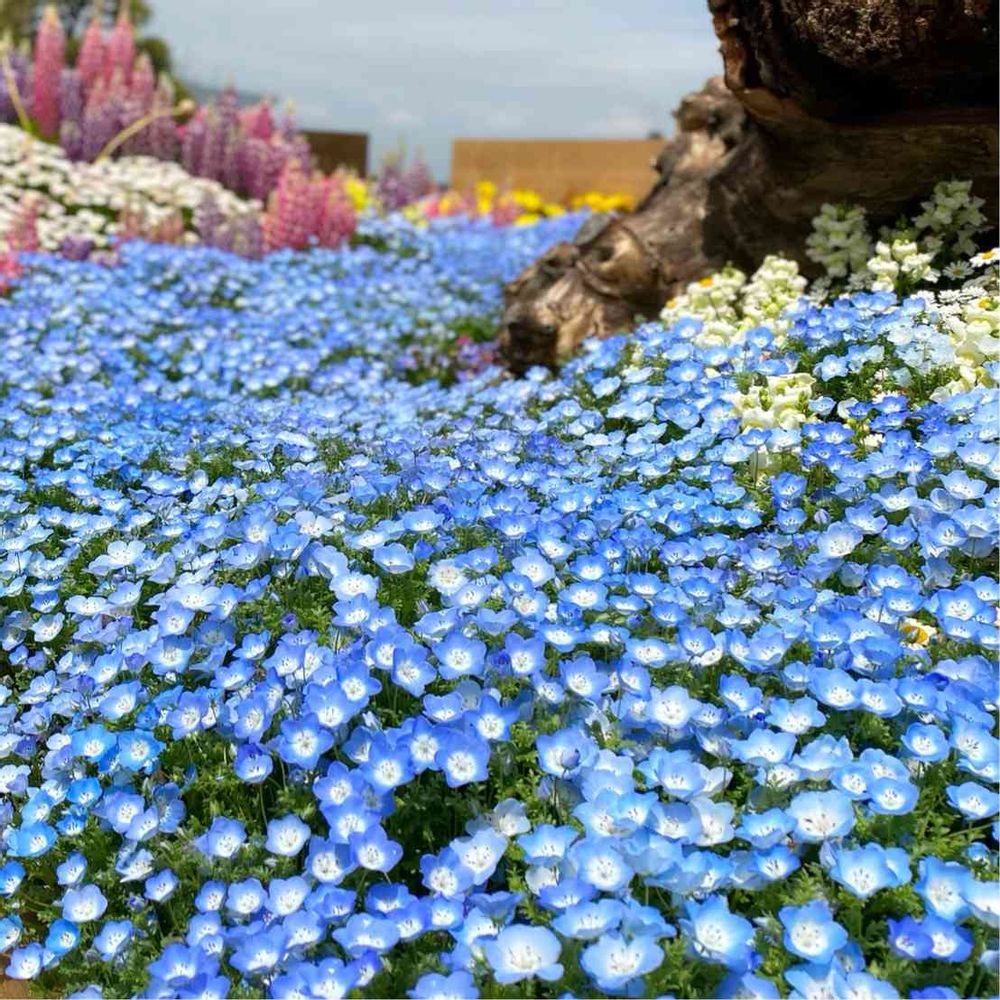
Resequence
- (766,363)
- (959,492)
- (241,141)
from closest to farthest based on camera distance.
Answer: (959,492) → (766,363) → (241,141)

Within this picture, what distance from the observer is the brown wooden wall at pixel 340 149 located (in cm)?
1591

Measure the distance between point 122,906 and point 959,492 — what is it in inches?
79.8

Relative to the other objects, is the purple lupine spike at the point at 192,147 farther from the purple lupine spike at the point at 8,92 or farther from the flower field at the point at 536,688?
the flower field at the point at 536,688

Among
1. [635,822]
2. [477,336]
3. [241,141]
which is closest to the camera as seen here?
[635,822]

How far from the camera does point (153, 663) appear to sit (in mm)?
2371

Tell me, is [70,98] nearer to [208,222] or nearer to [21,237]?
[208,222]

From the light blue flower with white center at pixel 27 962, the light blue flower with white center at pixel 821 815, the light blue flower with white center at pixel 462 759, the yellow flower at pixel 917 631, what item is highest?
the yellow flower at pixel 917 631

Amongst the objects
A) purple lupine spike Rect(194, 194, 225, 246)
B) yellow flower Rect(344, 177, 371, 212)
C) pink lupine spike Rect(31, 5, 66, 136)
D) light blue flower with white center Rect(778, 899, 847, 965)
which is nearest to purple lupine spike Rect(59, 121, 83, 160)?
pink lupine spike Rect(31, 5, 66, 136)

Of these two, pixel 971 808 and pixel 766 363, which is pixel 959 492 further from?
pixel 766 363

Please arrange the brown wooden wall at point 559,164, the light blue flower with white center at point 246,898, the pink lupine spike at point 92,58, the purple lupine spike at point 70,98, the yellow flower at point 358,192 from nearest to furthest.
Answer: the light blue flower with white center at point 246,898
the purple lupine spike at point 70,98
the pink lupine spike at point 92,58
the yellow flower at point 358,192
the brown wooden wall at point 559,164

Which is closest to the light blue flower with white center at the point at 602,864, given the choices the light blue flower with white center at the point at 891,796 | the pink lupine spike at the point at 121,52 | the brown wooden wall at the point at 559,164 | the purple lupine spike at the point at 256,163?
the light blue flower with white center at the point at 891,796

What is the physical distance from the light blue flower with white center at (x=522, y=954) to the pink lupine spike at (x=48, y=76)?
9830mm

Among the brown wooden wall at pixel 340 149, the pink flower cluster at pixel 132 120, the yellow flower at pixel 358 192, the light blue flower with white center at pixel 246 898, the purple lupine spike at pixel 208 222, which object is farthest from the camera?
the brown wooden wall at pixel 340 149

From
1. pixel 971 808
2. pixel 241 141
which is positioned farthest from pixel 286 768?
pixel 241 141
